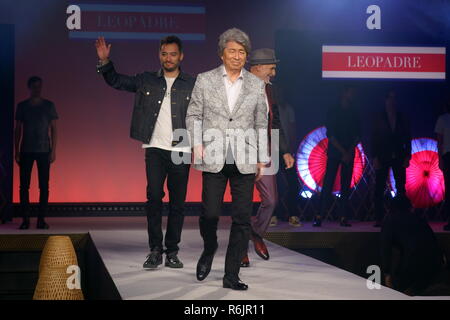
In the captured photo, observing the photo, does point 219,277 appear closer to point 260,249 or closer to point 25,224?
point 260,249

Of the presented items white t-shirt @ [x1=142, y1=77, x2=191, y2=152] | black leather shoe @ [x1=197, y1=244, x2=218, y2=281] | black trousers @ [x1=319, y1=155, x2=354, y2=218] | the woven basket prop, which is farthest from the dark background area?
black leather shoe @ [x1=197, y1=244, x2=218, y2=281]

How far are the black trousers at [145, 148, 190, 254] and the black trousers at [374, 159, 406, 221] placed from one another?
3.45 metres

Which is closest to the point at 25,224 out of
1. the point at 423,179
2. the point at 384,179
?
the point at 384,179

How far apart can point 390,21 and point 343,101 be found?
1532 millimetres

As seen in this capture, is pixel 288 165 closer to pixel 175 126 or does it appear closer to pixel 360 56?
pixel 175 126

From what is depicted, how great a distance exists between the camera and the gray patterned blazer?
3969 millimetres

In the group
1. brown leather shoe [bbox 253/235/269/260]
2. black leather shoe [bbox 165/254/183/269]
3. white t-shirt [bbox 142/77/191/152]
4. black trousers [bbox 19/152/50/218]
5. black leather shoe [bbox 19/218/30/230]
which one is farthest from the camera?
black leather shoe [bbox 19/218/30/230]

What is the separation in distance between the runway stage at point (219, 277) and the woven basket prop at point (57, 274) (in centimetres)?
24

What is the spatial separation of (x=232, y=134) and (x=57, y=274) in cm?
162

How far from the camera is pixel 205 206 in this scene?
4.07m

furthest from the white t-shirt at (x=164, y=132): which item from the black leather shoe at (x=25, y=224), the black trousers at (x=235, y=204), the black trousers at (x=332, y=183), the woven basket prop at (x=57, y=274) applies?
the black trousers at (x=332, y=183)

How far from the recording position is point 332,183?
26.0ft

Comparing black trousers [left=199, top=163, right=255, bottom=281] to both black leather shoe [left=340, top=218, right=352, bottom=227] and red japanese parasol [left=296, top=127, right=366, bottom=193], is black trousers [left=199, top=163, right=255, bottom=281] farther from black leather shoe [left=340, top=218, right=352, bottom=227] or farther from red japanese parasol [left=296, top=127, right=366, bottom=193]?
red japanese parasol [left=296, top=127, right=366, bottom=193]

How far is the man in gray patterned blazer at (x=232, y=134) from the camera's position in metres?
3.97
